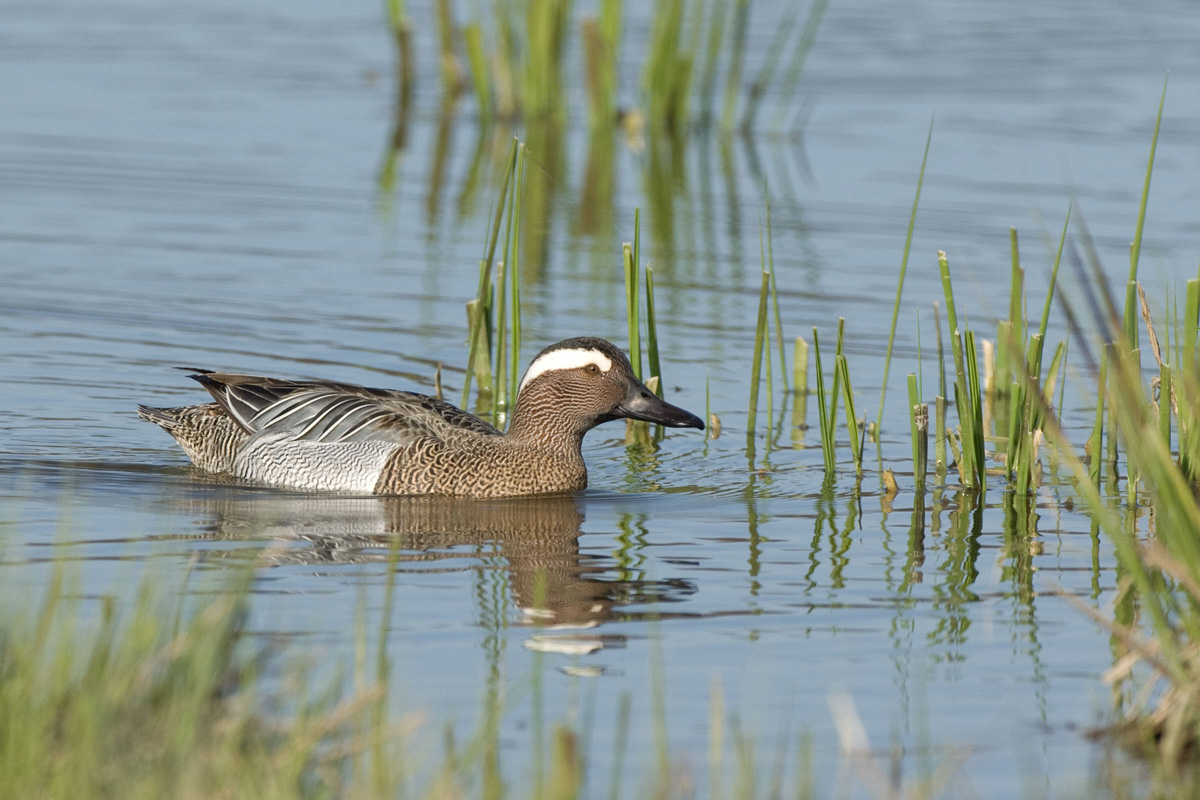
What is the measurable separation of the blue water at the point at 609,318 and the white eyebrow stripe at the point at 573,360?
1.91ft

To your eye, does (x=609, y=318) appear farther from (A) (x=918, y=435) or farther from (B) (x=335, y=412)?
(A) (x=918, y=435)

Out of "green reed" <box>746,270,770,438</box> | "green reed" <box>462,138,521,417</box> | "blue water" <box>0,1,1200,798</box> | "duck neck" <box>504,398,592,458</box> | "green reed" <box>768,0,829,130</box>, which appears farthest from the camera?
"green reed" <box>768,0,829,130</box>

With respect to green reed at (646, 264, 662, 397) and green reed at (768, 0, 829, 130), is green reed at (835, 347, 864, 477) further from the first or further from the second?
green reed at (768, 0, 829, 130)

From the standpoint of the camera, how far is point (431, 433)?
931 centimetres

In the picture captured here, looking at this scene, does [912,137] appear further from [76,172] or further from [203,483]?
[203,483]

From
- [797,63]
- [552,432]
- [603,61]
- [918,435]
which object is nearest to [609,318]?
[552,432]

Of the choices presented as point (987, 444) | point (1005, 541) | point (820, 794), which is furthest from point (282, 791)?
point (987, 444)

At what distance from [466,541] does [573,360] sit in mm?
1425

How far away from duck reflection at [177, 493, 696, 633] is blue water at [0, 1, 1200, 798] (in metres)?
0.03

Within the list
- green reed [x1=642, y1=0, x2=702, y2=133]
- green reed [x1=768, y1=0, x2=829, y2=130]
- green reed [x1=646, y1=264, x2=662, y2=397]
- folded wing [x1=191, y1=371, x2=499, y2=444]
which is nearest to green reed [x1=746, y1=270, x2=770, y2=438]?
green reed [x1=646, y1=264, x2=662, y2=397]

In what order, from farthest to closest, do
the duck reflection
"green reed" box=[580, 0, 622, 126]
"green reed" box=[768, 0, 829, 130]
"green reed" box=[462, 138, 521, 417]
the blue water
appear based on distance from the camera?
"green reed" box=[768, 0, 829, 130] → "green reed" box=[580, 0, 622, 126] → "green reed" box=[462, 138, 521, 417] → the duck reflection → the blue water

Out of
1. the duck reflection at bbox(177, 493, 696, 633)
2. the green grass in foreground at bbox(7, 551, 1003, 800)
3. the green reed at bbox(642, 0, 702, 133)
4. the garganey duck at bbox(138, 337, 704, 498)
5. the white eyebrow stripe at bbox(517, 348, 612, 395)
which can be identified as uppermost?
the green reed at bbox(642, 0, 702, 133)

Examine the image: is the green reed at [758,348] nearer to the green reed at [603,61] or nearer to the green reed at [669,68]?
the green reed at [669,68]

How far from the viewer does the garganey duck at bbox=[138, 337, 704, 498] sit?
923 centimetres
